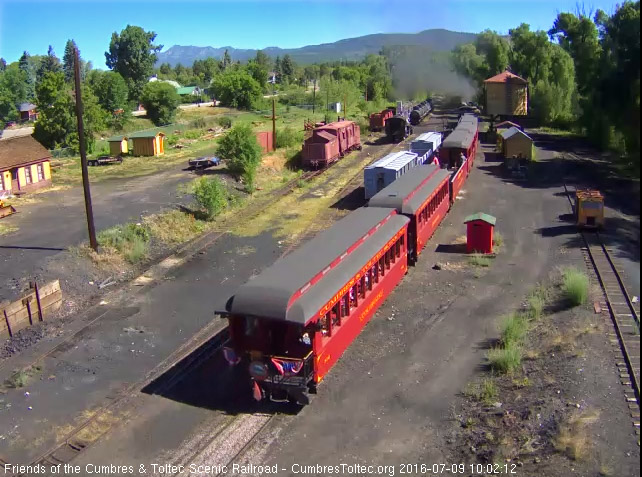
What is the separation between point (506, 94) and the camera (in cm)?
5659

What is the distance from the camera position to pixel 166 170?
39812 mm

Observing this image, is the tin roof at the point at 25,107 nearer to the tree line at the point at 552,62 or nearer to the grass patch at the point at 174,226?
the tree line at the point at 552,62

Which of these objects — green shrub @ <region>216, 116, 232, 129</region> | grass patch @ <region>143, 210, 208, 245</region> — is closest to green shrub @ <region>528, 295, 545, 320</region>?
grass patch @ <region>143, 210, 208, 245</region>

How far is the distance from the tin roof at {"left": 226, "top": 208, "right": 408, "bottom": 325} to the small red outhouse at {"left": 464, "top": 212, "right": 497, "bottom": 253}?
20.5 feet

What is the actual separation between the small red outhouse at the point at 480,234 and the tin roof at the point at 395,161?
747cm

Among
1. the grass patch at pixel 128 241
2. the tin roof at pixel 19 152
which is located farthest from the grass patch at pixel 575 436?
the tin roof at pixel 19 152

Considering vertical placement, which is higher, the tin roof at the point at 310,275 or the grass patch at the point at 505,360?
the tin roof at the point at 310,275

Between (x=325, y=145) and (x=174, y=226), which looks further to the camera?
(x=325, y=145)

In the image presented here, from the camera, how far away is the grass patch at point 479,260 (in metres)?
21.5

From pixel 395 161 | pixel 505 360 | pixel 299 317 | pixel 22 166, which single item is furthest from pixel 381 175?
pixel 22 166

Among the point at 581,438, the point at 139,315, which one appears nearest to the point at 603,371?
the point at 581,438

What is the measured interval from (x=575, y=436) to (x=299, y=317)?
17.8ft

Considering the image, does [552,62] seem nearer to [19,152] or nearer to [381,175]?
[381,175]

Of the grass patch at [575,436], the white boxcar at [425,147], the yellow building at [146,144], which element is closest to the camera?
the grass patch at [575,436]
